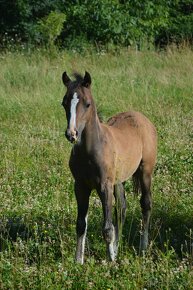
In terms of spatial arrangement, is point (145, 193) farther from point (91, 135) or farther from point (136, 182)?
point (91, 135)

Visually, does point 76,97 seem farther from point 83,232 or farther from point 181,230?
point 181,230

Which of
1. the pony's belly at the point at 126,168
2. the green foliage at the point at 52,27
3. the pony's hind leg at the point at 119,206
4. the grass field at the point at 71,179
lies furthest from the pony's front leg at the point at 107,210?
the green foliage at the point at 52,27

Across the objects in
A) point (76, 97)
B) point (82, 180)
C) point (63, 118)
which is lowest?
point (63, 118)

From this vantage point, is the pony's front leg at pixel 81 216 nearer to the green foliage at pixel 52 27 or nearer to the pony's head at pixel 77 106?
the pony's head at pixel 77 106

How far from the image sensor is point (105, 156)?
496 centimetres

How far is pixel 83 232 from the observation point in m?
5.11

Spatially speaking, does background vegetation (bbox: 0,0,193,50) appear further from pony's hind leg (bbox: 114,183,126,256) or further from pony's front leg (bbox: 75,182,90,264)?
pony's front leg (bbox: 75,182,90,264)

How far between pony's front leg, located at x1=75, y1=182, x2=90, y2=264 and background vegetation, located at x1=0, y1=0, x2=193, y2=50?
1053 cm

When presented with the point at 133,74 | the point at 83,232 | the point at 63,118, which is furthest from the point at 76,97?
the point at 133,74

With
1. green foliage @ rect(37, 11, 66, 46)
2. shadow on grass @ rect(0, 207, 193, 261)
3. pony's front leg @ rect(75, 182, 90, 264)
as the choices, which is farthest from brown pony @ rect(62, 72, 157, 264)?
green foliage @ rect(37, 11, 66, 46)

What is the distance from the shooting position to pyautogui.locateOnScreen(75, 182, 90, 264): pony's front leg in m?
5.03

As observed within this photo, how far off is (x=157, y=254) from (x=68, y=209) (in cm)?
140

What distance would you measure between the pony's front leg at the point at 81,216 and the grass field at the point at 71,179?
0.33 ft

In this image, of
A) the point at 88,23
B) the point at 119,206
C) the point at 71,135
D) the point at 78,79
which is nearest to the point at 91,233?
the point at 119,206
